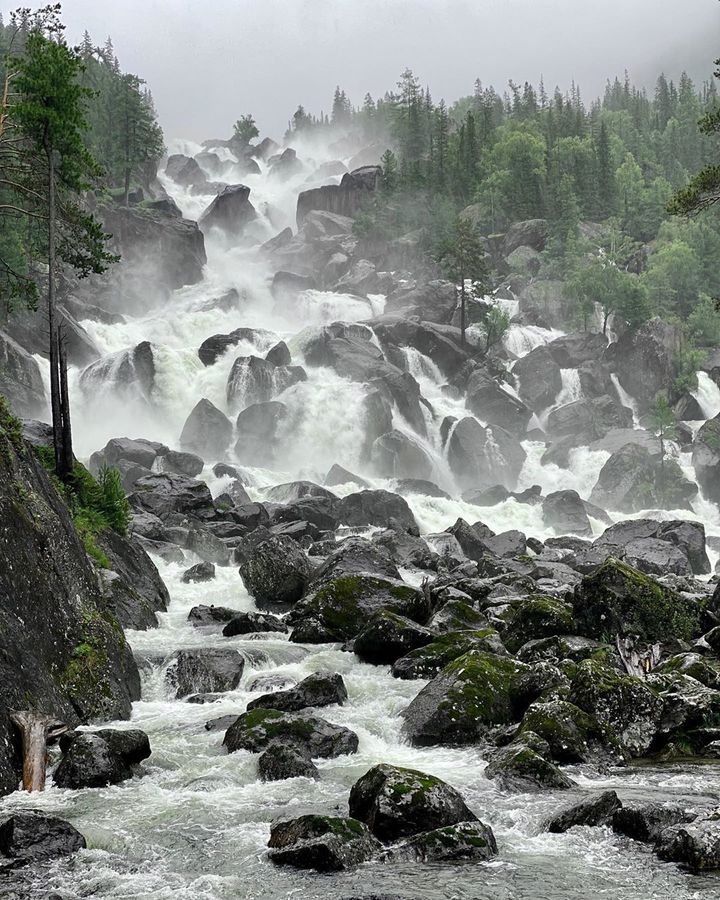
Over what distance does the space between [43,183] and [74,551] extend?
1516 cm

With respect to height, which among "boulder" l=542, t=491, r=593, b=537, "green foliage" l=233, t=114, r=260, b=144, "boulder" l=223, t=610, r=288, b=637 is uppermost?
"green foliage" l=233, t=114, r=260, b=144

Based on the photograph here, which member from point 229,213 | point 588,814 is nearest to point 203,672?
point 588,814

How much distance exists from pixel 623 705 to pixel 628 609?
19.5 ft

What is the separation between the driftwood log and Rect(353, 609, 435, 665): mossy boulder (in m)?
8.84

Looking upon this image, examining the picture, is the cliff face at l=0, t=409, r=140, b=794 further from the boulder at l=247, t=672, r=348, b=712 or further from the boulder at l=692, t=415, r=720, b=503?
the boulder at l=692, t=415, r=720, b=503

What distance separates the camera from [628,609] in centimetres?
1983

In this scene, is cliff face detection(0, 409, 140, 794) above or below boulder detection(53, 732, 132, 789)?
above

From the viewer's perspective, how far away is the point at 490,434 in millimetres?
64750

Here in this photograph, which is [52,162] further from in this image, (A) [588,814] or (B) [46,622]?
(A) [588,814]

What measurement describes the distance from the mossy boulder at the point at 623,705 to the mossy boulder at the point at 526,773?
174cm

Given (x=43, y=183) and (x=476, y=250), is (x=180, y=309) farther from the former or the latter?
(x=43, y=183)

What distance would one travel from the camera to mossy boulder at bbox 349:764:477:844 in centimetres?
1012

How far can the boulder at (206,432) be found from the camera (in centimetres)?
5659

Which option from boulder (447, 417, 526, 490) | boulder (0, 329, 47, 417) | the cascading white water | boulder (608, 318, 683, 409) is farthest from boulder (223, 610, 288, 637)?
boulder (608, 318, 683, 409)
